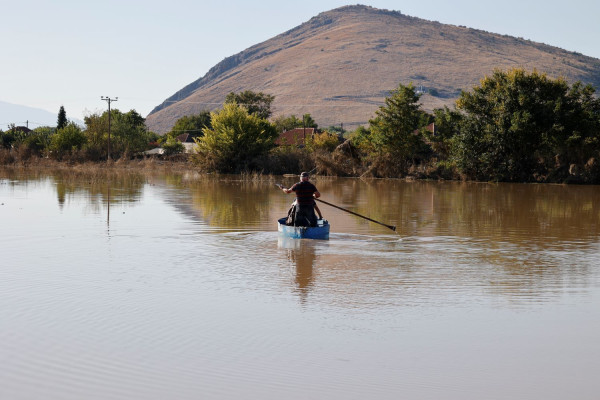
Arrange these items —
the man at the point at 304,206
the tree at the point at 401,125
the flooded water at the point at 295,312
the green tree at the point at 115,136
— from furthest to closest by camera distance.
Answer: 1. the green tree at the point at 115,136
2. the tree at the point at 401,125
3. the man at the point at 304,206
4. the flooded water at the point at 295,312

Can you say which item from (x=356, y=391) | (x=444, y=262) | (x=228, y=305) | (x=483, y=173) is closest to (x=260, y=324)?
(x=228, y=305)

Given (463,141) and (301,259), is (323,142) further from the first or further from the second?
(301,259)

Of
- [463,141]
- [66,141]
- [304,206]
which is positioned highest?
[66,141]

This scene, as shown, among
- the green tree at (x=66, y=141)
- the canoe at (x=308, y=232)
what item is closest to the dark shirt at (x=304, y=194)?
the canoe at (x=308, y=232)

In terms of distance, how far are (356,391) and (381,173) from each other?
5072 centimetres

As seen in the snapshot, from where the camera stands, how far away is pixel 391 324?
9922 mm

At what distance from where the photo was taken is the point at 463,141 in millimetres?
49938

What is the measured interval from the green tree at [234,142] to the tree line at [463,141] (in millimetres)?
84

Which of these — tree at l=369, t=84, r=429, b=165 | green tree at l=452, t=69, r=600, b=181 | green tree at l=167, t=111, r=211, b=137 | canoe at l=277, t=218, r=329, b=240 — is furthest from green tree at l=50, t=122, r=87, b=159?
canoe at l=277, t=218, r=329, b=240

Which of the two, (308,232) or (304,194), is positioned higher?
(304,194)

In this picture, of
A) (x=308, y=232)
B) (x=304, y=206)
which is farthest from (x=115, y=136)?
(x=308, y=232)

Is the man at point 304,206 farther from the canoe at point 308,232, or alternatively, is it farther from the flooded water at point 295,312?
the flooded water at point 295,312

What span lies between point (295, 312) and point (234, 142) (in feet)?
169

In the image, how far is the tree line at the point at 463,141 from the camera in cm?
4791
